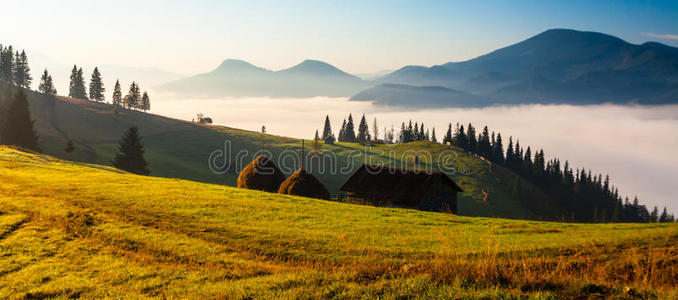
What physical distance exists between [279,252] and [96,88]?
17992 centimetres

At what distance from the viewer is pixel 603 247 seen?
16.4m

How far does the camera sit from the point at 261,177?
44156 mm

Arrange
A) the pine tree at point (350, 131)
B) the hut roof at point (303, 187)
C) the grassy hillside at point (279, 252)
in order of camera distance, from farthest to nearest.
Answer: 1. the pine tree at point (350, 131)
2. the hut roof at point (303, 187)
3. the grassy hillside at point (279, 252)

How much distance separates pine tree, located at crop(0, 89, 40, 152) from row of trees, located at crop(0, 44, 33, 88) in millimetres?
77084

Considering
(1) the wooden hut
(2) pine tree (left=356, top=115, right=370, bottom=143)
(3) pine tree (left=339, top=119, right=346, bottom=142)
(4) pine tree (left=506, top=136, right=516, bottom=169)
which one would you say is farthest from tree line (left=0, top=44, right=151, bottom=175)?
(4) pine tree (left=506, top=136, right=516, bottom=169)

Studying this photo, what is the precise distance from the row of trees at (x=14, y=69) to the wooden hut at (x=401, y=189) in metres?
139

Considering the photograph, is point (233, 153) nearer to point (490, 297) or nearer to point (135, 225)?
point (135, 225)

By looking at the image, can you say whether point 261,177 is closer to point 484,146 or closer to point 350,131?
point 484,146

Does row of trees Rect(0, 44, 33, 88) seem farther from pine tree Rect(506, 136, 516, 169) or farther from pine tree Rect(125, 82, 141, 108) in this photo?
pine tree Rect(506, 136, 516, 169)

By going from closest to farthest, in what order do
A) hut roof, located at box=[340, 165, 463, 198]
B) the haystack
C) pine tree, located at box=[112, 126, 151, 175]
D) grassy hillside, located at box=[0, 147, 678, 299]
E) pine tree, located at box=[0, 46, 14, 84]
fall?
grassy hillside, located at box=[0, 147, 678, 299]
the haystack
hut roof, located at box=[340, 165, 463, 198]
pine tree, located at box=[112, 126, 151, 175]
pine tree, located at box=[0, 46, 14, 84]

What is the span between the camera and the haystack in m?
43.9

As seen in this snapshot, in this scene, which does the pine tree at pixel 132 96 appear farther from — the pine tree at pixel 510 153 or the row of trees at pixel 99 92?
the pine tree at pixel 510 153

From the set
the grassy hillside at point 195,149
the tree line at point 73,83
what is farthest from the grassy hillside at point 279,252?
the tree line at point 73,83

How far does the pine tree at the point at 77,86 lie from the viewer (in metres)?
157
